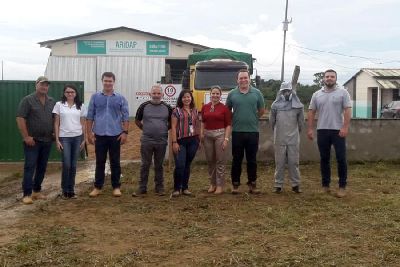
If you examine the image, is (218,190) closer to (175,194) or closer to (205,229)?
(175,194)

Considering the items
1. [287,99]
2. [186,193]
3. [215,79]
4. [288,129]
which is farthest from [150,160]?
[215,79]

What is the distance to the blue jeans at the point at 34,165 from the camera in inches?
281

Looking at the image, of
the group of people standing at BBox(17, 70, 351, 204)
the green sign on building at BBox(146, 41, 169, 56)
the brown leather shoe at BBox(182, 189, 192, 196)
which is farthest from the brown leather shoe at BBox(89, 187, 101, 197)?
the green sign on building at BBox(146, 41, 169, 56)

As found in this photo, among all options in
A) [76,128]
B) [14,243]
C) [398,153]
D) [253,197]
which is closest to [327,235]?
[253,197]

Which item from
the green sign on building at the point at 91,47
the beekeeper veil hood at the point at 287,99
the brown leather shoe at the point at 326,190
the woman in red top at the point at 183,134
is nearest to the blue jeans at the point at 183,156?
the woman in red top at the point at 183,134

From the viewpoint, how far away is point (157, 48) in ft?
104

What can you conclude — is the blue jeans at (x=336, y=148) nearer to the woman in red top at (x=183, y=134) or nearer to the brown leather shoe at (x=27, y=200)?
the woman in red top at (x=183, y=134)

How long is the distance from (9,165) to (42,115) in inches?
177

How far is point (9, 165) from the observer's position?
11102 mm

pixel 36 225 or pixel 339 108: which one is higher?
pixel 339 108

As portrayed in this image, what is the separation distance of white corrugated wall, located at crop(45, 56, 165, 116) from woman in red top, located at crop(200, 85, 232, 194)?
20.9 metres

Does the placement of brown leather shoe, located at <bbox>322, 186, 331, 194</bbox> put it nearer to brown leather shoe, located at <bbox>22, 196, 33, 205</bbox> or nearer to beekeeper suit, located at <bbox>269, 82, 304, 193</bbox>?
beekeeper suit, located at <bbox>269, 82, 304, 193</bbox>

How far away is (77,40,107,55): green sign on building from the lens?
1258 inches

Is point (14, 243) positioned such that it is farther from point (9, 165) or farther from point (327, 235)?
point (9, 165)
